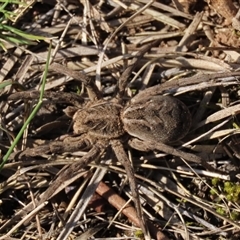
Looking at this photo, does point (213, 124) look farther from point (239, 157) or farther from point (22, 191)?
point (22, 191)

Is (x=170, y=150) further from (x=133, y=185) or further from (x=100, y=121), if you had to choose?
(x=100, y=121)

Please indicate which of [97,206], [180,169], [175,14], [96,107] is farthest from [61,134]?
[175,14]

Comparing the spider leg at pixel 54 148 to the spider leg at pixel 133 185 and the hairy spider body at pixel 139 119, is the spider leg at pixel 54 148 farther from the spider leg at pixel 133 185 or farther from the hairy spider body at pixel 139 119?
the spider leg at pixel 133 185

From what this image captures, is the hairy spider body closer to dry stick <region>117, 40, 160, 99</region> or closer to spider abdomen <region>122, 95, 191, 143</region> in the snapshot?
spider abdomen <region>122, 95, 191, 143</region>

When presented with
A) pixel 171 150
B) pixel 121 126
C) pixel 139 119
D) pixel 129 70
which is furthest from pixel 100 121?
pixel 171 150

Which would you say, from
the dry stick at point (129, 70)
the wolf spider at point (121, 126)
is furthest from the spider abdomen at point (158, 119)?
the dry stick at point (129, 70)

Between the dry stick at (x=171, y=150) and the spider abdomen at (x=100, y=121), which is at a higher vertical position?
the spider abdomen at (x=100, y=121)

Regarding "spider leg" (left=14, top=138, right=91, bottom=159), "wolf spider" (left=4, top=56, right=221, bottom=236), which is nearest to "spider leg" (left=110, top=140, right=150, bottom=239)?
"wolf spider" (left=4, top=56, right=221, bottom=236)
